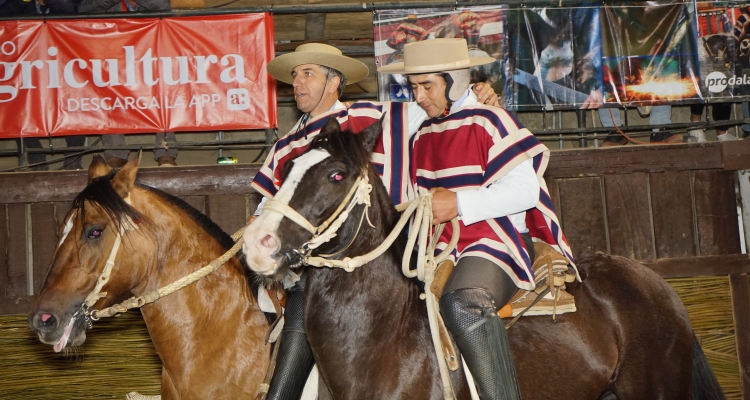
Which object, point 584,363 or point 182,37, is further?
point 182,37

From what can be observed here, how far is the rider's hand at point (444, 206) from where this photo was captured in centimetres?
311

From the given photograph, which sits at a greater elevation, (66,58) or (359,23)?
(359,23)

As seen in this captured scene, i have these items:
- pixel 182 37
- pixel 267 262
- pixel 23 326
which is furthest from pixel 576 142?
pixel 267 262

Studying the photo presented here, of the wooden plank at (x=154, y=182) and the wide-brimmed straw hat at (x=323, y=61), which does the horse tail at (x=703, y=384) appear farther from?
the wooden plank at (x=154, y=182)

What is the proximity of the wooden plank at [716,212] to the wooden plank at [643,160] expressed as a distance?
0.11m

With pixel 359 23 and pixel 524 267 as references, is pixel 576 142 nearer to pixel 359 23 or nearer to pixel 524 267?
pixel 359 23

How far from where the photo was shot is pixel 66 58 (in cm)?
607

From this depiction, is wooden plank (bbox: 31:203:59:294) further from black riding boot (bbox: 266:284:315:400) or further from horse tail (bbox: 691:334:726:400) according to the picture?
horse tail (bbox: 691:334:726:400)

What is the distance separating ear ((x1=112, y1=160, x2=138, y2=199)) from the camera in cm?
358

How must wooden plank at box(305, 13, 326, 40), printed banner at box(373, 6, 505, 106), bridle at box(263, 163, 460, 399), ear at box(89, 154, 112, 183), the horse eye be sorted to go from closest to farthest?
bridle at box(263, 163, 460, 399)
the horse eye
ear at box(89, 154, 112, 183)
printed banner at box(373, 6, 505, 106)
wooden plank at box(305, 13, 326, 40)

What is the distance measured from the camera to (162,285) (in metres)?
3.68

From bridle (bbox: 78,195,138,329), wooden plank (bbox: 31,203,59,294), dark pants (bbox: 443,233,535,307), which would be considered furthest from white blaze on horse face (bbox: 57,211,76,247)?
wooden plank (bbox: 31,203,59,294)

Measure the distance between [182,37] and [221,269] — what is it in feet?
9.89

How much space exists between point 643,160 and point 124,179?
13.7ft
